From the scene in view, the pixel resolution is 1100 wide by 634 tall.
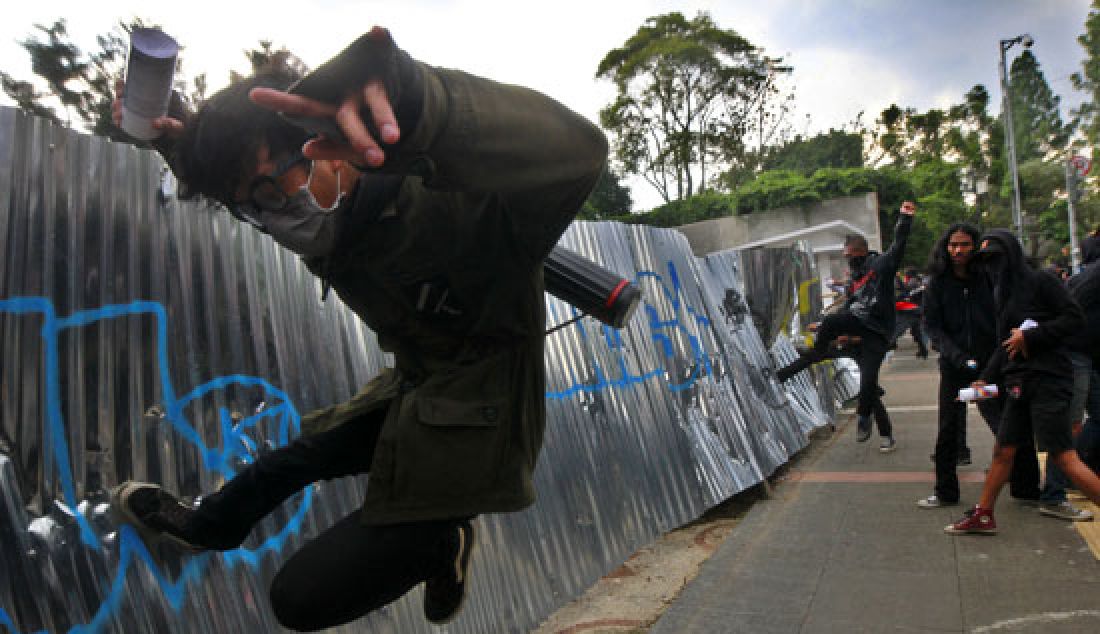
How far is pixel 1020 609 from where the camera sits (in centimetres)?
302

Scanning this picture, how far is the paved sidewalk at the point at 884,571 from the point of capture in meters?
3.00

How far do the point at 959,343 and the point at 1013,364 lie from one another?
64cm

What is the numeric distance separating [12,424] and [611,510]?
275 cm

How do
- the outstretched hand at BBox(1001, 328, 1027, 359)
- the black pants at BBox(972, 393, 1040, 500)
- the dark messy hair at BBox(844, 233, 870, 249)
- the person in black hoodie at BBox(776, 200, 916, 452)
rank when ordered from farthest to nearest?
the dark messy hair at BBox(844, 233, 870, 249), the person in black hoodie at BBox(776, 200, 916, 452), the black pants at BBox(972, 393, 1040, 500), the outstretched hand at BBox(1001, 328, 1027, 359)

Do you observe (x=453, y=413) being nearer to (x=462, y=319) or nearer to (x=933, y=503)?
(x=462, y=319)

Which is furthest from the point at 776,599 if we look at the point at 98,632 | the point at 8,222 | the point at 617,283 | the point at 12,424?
the point at 8,222

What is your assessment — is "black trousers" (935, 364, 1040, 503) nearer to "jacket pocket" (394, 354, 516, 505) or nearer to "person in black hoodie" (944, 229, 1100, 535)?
"person in black hoodie" (944, 229, 1100, 535)

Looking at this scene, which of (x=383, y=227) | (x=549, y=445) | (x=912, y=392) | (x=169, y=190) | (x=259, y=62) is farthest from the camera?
(x=912, y=392)

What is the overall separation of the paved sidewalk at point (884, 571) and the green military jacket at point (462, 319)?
1.94m

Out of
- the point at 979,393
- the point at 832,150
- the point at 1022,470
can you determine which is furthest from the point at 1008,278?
the point at 832,150

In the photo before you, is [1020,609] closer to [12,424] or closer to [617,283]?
[617,283]

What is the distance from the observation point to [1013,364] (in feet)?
13.3

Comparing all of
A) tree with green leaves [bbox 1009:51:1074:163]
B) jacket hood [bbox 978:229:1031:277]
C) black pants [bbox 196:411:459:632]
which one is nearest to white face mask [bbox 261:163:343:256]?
black pants [bbox 196:411:459:632]

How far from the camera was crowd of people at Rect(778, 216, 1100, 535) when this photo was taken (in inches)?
155
